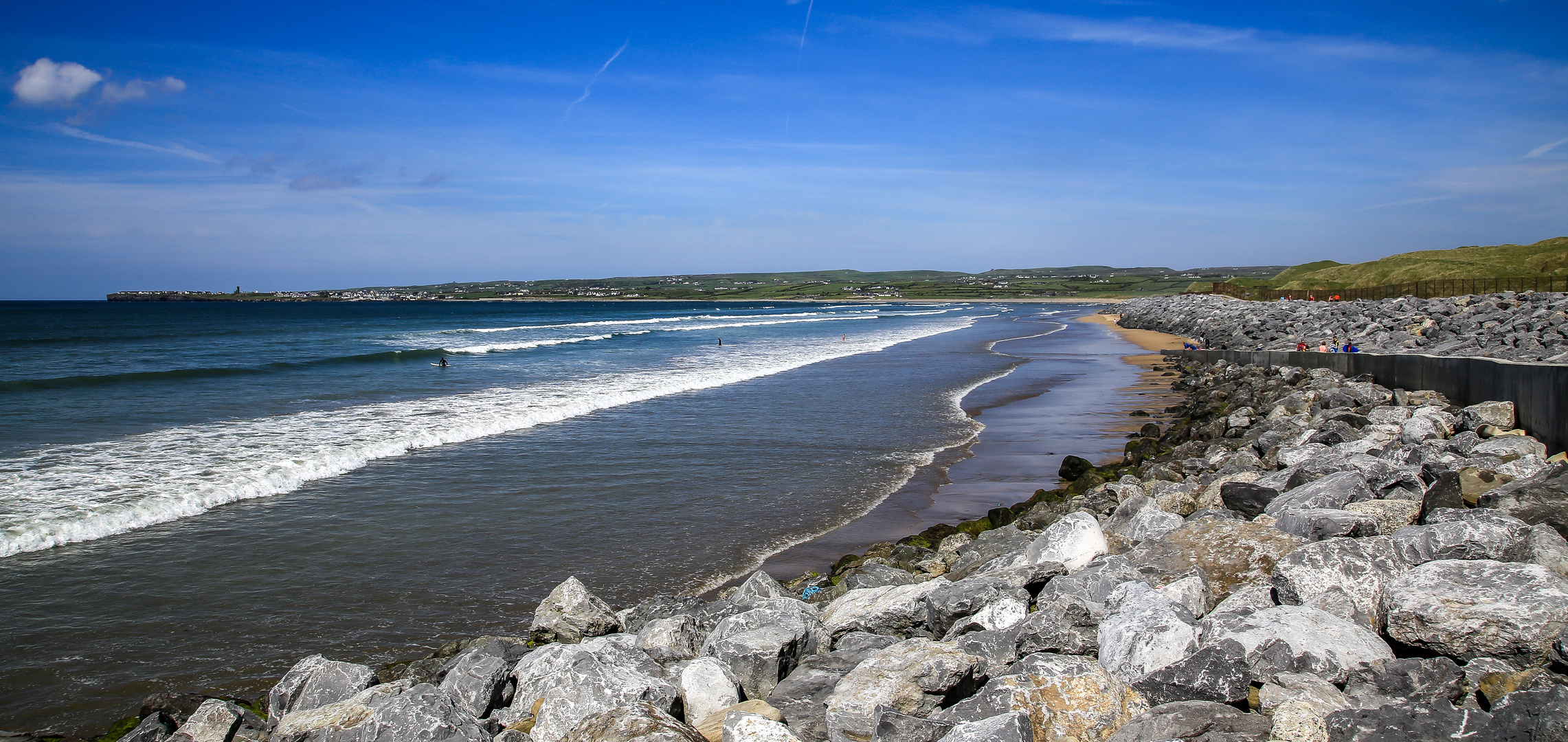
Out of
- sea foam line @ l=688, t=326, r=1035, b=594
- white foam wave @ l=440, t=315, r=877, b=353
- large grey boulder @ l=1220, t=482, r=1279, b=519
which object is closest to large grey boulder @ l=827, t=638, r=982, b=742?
sea foam line @ l=688, t=326, r=1035, b=594

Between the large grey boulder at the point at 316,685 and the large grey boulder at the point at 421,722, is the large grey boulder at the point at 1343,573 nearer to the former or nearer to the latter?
the large grey boulder at the point at 421,722

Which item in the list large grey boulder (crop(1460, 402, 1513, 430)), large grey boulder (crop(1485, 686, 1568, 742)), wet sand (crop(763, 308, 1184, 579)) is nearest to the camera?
large grey boulder (crop(1485, 686, 1568, 742))

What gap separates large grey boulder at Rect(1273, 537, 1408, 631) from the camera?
4156mm

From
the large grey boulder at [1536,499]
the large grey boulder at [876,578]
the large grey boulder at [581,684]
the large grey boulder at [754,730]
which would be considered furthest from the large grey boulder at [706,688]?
the large grey boulder at [1536,499]

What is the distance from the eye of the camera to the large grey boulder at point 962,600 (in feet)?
16.2

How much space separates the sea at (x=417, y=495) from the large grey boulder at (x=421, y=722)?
2027mm

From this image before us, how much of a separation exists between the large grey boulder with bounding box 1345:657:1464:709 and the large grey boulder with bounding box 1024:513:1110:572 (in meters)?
2.13

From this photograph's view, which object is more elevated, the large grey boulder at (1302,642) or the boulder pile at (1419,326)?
the boulder pile at (1419,326)

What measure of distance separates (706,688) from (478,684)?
1.19 meters

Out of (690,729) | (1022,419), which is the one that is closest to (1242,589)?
(690,729)

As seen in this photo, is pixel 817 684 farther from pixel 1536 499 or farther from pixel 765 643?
pixel 1536 499

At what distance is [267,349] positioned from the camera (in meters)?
39.7

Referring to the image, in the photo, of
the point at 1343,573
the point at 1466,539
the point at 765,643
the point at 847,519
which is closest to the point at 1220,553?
the point at 1343,573

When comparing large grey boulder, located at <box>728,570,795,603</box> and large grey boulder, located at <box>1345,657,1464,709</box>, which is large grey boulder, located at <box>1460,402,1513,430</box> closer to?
large grey boulder, located at <box>1345,657,1464,709</box>
